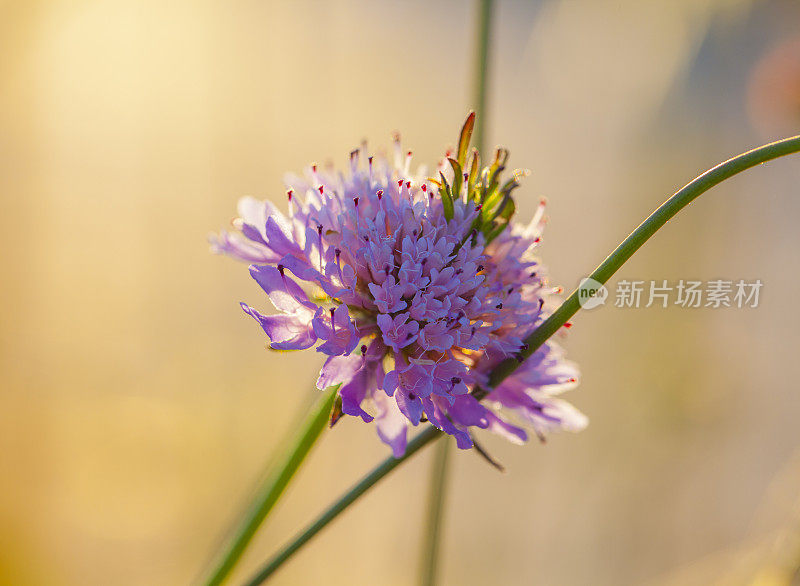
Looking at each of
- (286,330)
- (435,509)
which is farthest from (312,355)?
(286,330)

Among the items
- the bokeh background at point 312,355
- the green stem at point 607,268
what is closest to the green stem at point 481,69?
the green stem at point 607,268

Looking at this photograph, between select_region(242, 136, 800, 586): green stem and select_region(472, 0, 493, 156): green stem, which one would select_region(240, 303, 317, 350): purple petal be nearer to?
select_region(242, 136, 800, 586): green stem

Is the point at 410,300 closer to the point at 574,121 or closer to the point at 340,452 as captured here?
the point at 340,452

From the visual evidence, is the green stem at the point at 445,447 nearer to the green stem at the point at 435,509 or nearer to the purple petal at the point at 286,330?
the green stem at the point at 435,509

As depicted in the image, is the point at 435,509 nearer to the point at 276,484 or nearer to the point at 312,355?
the point at 276,484

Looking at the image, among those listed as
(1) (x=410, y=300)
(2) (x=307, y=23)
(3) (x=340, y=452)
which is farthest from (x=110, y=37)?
(1) (x=410, y=300)

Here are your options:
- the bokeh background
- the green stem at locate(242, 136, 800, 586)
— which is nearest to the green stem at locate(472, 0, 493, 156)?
the green stem at locate(242, 136, 800, 586)
